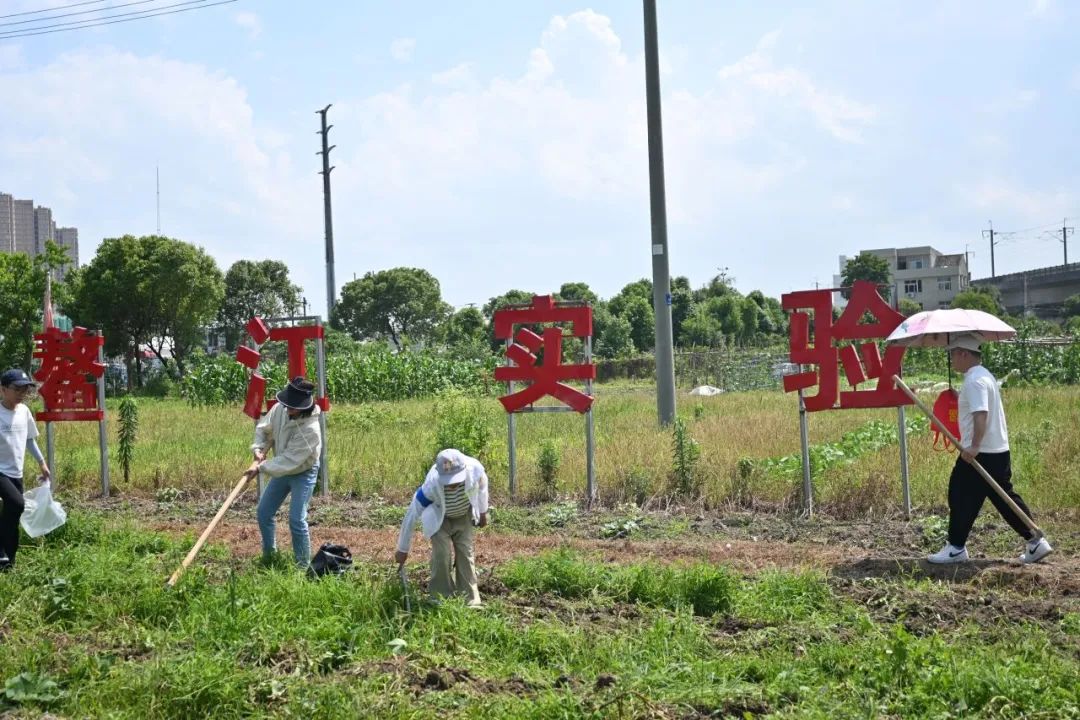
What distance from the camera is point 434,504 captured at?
19.8 feet

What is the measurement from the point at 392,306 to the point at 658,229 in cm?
3961

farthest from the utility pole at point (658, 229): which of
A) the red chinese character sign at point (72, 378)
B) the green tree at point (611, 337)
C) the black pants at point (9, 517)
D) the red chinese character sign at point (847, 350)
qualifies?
the green tree at point (611, 337)

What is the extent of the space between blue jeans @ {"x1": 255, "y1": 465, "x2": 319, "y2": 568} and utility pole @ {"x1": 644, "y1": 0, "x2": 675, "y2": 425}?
23.3 ft

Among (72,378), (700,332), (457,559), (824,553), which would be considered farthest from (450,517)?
(700,332)

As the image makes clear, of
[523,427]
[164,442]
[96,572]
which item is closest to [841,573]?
[96,572]

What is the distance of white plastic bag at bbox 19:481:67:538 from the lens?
7879 mm

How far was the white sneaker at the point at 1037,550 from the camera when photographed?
697 cm

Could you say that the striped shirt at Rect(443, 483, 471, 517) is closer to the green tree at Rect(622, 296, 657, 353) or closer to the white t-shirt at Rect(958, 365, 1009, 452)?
the white t-shirt at Rect(958, 365, 1009, 452)

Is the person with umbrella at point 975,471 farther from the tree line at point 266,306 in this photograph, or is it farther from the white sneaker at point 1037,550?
the tree line at point 266,306

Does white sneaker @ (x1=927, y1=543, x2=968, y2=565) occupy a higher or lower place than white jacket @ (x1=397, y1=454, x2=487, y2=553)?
lower

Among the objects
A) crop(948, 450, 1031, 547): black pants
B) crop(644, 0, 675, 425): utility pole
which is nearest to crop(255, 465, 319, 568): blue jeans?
crop(948, 450, 1031, 547): black pants

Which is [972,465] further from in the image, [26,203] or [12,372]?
[26,203]

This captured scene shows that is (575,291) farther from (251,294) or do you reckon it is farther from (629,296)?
(251,294)

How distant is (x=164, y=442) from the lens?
15852 millimetres
